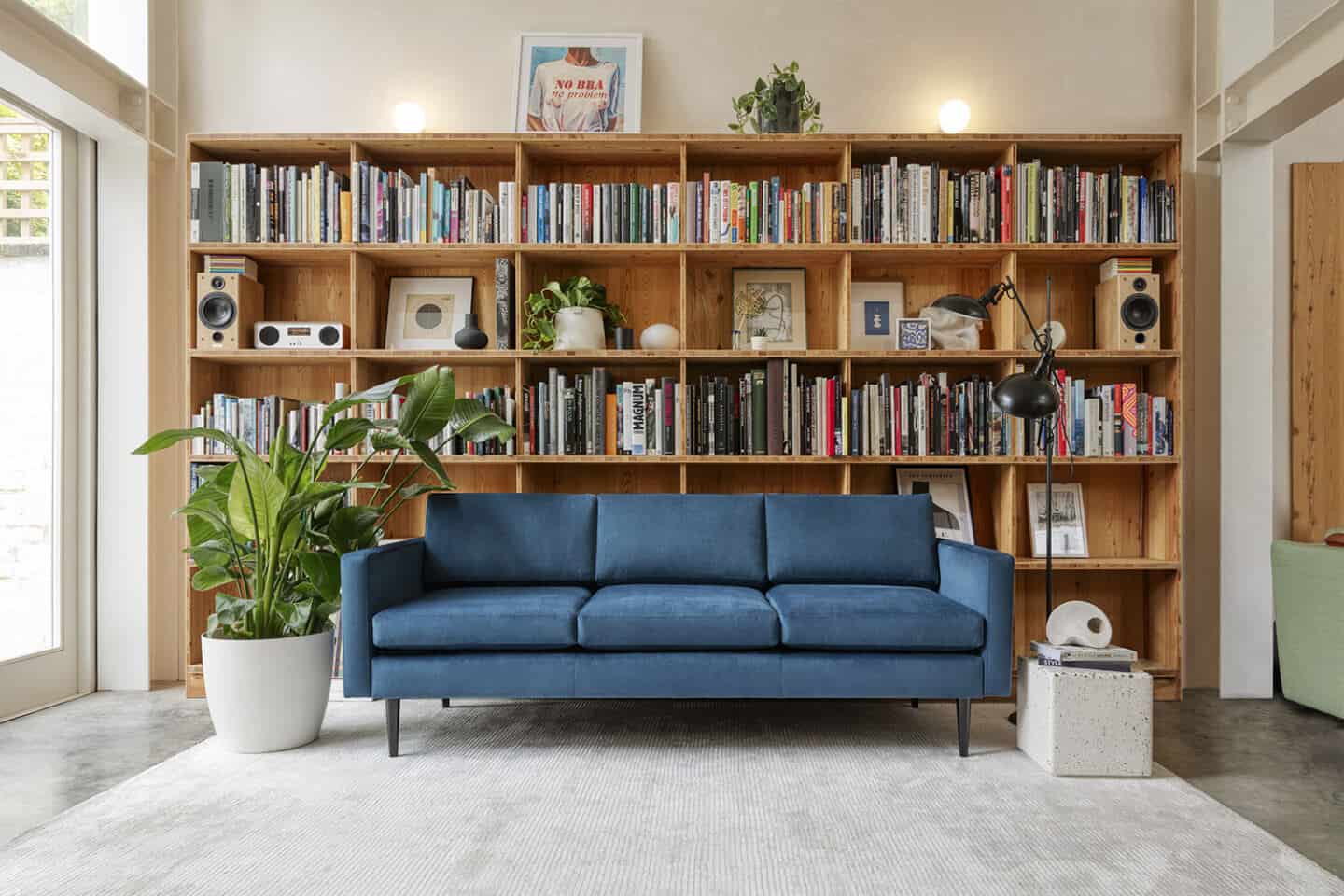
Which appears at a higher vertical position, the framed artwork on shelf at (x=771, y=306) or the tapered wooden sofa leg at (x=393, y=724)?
the framed artwork on shelf at (x=771, y=306)

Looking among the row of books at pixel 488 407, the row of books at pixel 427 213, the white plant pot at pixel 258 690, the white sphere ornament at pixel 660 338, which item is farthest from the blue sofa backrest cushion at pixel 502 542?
the row of books at pixel 427 213

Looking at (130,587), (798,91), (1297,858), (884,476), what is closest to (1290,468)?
(884,476)

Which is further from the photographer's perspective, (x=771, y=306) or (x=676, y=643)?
(x=771, y=306)

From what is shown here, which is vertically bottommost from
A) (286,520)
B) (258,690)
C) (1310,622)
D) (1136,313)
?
(258,690)

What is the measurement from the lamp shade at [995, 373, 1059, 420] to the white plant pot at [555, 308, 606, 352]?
166 cm

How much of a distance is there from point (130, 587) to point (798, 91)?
3.61 metres

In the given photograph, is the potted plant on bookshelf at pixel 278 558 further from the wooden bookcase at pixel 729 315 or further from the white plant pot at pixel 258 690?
the wooden bookcase at pixel 729 315

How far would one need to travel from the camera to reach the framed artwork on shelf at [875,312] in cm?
404

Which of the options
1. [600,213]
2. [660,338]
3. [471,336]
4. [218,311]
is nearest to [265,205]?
[218,311]

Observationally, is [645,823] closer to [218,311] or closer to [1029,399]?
[1029,399]

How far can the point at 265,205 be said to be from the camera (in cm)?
381

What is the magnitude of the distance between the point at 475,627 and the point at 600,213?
190 centimetres

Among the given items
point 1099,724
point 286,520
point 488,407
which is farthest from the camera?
point 488,407

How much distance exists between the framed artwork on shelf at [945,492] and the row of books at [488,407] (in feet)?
5.76
